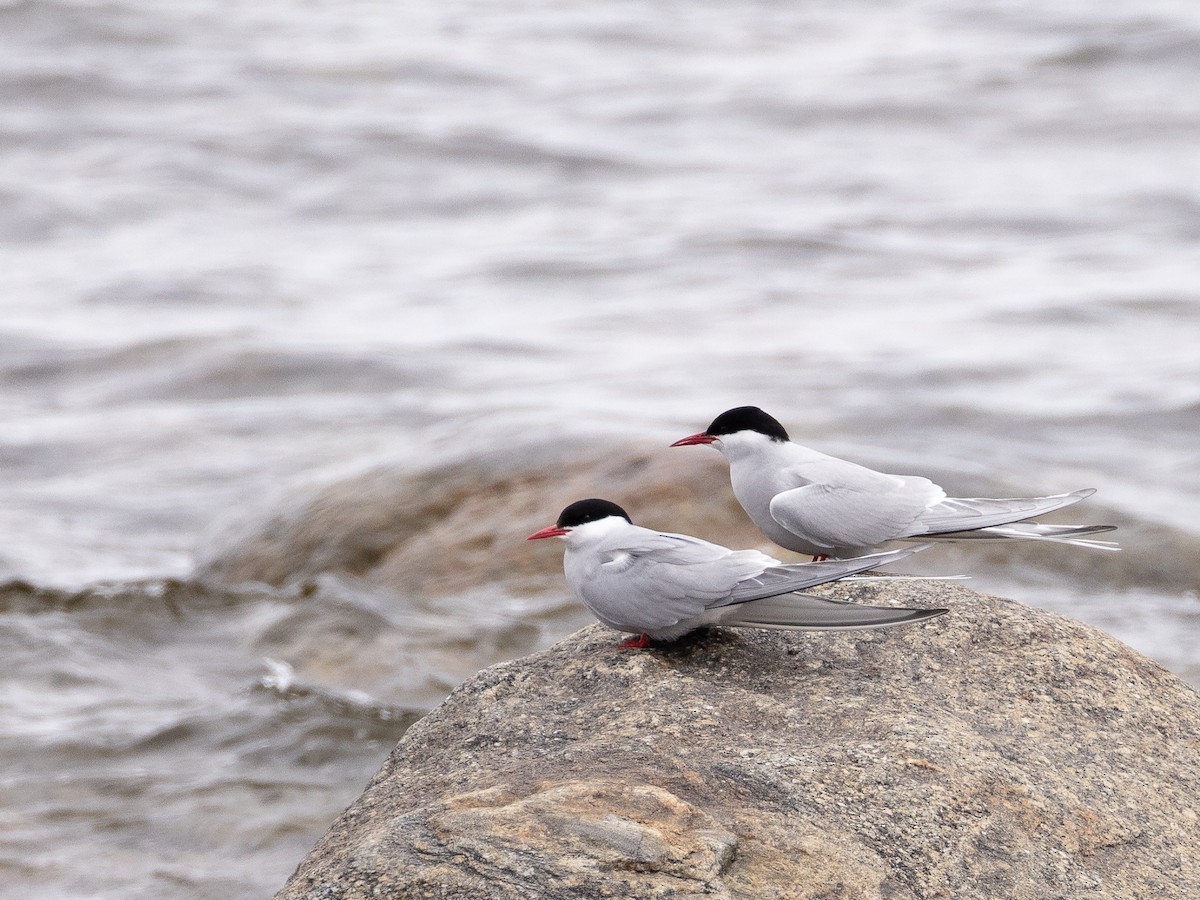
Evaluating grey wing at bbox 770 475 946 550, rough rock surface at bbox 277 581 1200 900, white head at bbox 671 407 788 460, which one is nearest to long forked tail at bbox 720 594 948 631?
rough rock surface at bbox 277 581 1200 900

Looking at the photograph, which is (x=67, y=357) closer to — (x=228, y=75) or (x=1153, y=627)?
(x=1153, y=627)

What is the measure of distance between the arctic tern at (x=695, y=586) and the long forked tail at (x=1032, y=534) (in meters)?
0.49

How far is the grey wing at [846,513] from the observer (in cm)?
450

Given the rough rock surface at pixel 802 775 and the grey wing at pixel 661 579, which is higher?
the grey wing at pixel 661 579

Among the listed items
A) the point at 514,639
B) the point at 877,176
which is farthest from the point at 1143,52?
the point at 514,639

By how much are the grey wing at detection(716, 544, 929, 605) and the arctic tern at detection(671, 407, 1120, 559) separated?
0.55 metres

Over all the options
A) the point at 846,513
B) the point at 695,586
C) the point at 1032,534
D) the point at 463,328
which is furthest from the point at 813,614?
the point at 463,328

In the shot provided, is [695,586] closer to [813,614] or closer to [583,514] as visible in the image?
[813,614]

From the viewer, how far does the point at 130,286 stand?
16.0m

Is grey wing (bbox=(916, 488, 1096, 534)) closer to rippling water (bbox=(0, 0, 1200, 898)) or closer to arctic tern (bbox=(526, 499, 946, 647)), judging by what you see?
arctic tern (bbox=(526, 499, 946, 647))

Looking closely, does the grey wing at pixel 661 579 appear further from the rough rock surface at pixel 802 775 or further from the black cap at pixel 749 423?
the black cap at pixel 749 423

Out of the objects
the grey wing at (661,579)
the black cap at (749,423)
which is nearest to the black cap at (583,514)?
the grey wing at (661,579)

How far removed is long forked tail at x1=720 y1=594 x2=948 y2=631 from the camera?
3824 mm

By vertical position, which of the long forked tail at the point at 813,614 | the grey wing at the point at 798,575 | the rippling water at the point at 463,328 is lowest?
the rippling water at the point at 463,328
